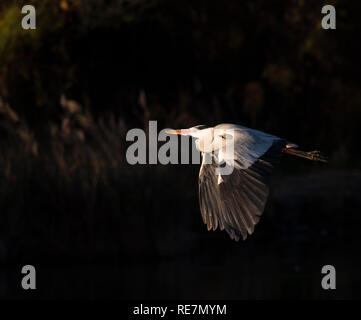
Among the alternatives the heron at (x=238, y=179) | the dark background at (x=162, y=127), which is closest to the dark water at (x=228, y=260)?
the dark background at (x=162, y=127)

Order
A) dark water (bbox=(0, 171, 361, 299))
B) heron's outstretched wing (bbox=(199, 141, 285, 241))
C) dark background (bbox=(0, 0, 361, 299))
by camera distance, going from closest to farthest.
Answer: heron's outstretched wing (bbox=(199, 141, 285, 241)) → dark water (bbox=(0, 171, 361, 299)) → dark background (bbox=(0, 0, 361, 299))

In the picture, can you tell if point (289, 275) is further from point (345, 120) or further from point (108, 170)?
→ point (345, 120)

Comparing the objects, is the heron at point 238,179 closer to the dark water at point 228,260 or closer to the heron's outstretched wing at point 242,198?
the heron's outstretched wing at point 242,198

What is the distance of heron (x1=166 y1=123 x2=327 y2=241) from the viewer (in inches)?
255

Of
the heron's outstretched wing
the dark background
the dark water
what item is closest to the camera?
the heron's outstretched wing

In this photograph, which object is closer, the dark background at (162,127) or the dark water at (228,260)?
the dark water at (228,260)

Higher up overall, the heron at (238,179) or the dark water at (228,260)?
the heron at (238,179)

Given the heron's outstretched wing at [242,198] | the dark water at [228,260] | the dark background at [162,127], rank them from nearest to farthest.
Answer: the heron's outstretched wing at [242,198] → the dark water at [228,260] → the dark background at [162,127]

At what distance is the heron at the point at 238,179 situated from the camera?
6.47 metres

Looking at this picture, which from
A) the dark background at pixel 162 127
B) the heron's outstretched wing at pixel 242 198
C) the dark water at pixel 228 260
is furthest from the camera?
the dark background at pixel 162 127

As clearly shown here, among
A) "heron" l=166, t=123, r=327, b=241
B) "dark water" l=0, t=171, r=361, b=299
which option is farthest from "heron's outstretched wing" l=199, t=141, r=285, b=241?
"dark water" l=0, t=171, r=361, b=299

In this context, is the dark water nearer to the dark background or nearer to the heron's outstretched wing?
the dark background

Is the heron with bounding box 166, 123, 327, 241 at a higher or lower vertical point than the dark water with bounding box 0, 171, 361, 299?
higher

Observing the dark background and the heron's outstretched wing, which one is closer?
the heron's outstretched wing
